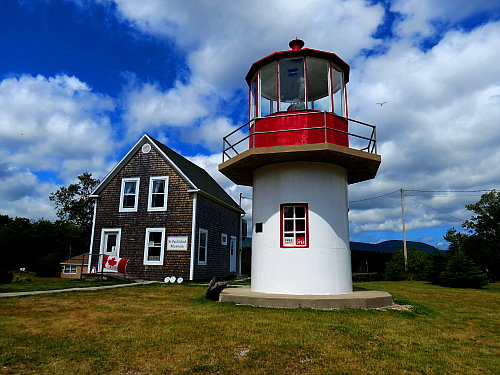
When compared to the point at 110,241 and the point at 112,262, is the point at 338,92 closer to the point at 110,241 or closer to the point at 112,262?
the point at 112,262

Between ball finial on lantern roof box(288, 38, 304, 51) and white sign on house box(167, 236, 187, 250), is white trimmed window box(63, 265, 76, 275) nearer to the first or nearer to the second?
white sign on house box(167, 236, 187, 250)

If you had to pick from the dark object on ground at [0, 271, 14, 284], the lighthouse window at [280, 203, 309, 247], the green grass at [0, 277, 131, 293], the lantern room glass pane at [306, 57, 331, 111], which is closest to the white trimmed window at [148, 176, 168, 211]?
the green grass at [0, 277, 131, 293]

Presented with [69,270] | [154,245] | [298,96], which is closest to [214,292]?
[298,96]

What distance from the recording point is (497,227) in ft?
123

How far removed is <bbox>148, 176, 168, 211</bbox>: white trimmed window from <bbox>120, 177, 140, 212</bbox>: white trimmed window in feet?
3.05

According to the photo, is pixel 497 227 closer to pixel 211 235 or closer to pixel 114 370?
pixel 211 235

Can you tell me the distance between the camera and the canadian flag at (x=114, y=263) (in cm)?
1923

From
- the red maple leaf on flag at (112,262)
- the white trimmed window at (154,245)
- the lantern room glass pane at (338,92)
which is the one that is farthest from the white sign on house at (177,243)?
the lantern room glass pane at (338,92)

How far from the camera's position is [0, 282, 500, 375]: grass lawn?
4.97 meters

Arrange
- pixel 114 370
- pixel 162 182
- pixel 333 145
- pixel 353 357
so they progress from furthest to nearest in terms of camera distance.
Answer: pixel 162 182
pixel 333 145
pixel 353 357
pixel 114 370

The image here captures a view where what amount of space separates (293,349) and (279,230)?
5516 mm

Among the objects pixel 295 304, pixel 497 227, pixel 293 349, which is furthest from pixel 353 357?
pixel 497 227

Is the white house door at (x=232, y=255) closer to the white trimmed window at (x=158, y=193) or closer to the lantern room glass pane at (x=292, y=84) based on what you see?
the white trimmed window at (x=158, y=193)

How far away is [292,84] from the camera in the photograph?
460 inches
